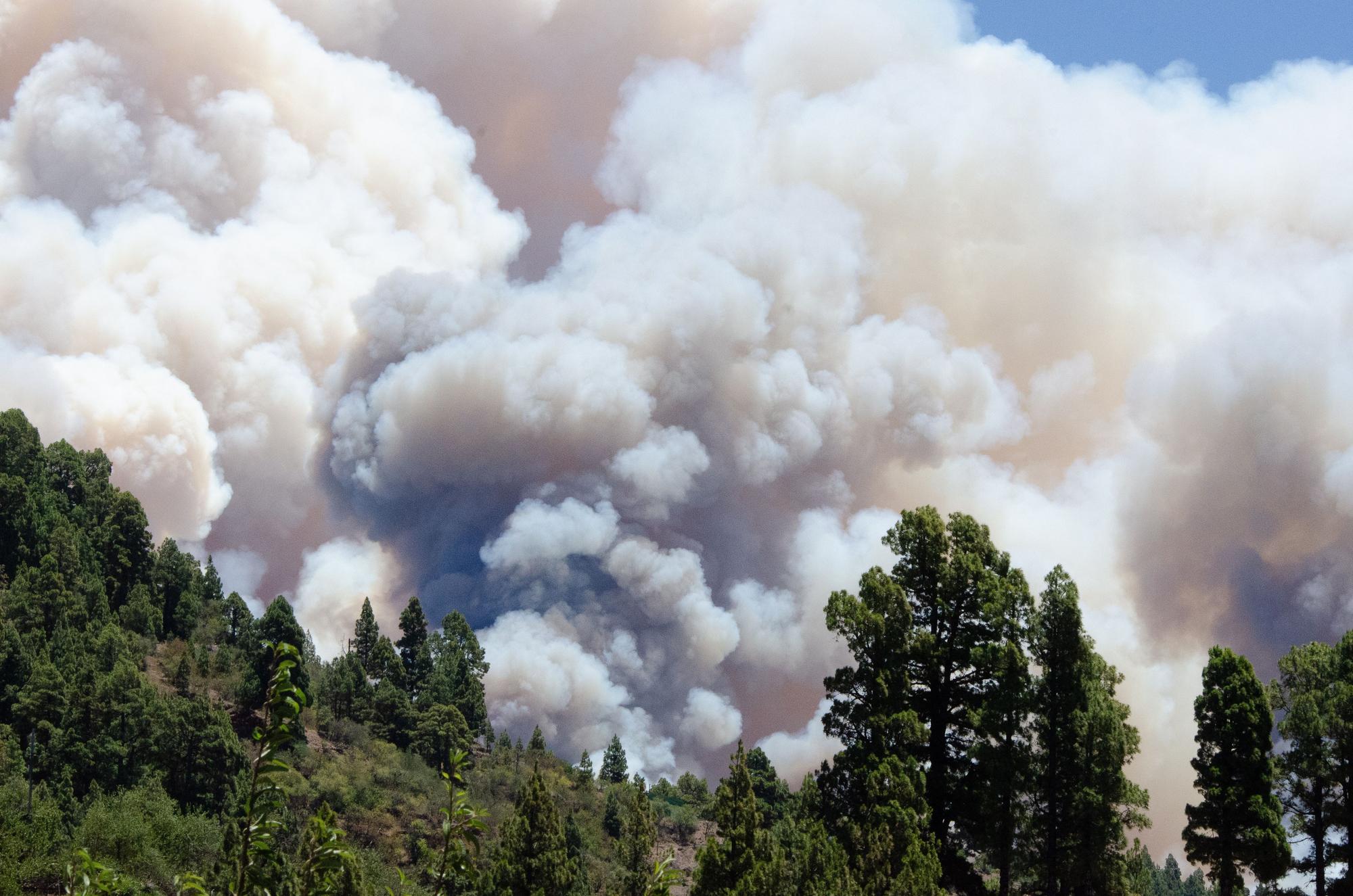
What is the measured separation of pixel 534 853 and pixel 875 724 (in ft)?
59.1

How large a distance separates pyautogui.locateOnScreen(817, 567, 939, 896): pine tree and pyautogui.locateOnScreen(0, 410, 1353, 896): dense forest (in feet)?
0.39

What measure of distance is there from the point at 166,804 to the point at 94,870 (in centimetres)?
8563

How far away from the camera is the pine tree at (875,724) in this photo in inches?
1823

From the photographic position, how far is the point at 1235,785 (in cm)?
→ 5028

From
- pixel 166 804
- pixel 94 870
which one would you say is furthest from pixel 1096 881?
pixel 166 804

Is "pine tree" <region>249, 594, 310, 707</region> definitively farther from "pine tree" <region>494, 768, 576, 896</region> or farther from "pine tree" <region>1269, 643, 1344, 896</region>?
"pine tree" <region>1269, 643, 1344, 896</region>

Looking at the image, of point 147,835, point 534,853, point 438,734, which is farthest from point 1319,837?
point 438,734

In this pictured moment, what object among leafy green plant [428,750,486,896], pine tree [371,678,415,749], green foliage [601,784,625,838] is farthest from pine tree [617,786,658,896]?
pine tree [371,678,415,749]

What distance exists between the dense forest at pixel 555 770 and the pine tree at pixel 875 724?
0.39 feet

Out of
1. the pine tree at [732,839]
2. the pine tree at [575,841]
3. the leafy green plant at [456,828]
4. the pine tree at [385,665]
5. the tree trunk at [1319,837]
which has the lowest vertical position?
the leafy green plant at [456,828]

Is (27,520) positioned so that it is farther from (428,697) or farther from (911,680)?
(911,680)

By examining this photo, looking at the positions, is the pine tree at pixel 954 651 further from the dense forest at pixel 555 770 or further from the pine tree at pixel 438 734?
the pine tree at pixel 438 734

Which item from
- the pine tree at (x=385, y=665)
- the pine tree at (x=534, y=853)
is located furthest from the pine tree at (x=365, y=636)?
the pine tree at (x=534, y=853)

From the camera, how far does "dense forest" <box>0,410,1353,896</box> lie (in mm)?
39906
